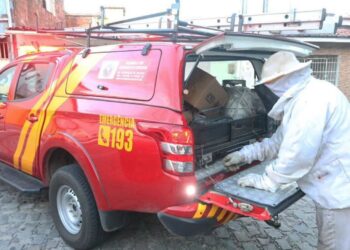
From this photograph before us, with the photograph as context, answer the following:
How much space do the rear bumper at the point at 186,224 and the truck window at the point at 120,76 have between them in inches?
35.6

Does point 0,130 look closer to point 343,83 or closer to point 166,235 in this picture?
point 166,235

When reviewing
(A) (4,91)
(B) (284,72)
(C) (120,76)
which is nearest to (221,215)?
(B) (284,72)

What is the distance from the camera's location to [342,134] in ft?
7.92

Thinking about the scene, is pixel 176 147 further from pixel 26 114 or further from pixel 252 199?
pixel 26 114

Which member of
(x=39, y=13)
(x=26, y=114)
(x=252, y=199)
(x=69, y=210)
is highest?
(x=39, y=13)

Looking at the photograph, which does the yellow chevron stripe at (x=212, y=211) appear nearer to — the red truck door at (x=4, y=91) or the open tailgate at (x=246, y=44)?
the open tailgate at (x=246, y=44)

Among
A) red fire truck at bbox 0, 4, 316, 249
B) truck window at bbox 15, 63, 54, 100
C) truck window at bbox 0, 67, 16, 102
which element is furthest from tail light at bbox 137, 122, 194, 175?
truck window at bbox 0, 67, 16, 102

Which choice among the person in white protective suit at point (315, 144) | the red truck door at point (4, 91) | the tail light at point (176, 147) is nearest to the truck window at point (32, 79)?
the red truck door at point (4, 91)

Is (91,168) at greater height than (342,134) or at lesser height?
lesser

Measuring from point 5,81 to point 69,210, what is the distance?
6.66ft

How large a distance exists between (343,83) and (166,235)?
12.1 meters

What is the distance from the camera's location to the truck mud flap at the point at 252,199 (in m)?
2.41

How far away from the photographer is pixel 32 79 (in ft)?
13.6

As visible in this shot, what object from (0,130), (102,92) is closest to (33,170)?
(0,130)
